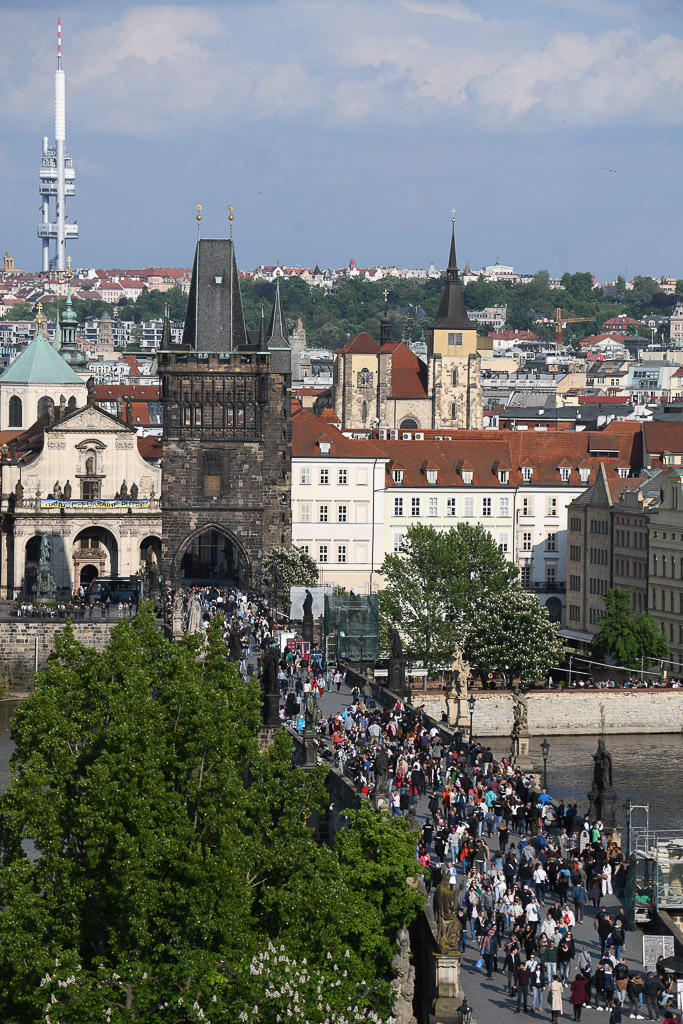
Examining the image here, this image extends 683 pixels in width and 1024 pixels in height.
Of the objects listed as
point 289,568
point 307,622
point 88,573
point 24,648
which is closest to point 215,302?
point 289,568

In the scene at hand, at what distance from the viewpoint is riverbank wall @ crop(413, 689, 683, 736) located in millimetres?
92062

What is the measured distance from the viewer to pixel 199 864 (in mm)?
40250

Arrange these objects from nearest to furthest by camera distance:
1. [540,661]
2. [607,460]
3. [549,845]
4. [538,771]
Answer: [549,845]
[538,771]
[540,661]
[607,460]

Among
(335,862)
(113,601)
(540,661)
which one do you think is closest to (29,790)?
(335,862)

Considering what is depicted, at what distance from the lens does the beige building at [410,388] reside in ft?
529

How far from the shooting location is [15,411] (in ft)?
471

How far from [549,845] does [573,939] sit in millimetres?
6116

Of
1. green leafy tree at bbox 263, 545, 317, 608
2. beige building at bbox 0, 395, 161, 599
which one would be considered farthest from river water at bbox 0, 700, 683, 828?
beige building at bbox 0, 395, 161, 599

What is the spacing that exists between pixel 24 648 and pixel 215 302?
19500mm

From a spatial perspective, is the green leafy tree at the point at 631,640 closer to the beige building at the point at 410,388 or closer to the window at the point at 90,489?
the window at the point at 90,489

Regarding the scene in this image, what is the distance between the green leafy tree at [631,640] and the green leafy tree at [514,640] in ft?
17.7

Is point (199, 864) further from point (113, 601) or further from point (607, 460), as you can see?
point (607, 460)

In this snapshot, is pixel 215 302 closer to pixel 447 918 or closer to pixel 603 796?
pixel 603 796

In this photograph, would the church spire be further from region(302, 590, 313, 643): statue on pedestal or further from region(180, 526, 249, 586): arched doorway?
region(302, 590, 313, 643): statue on pedestal
